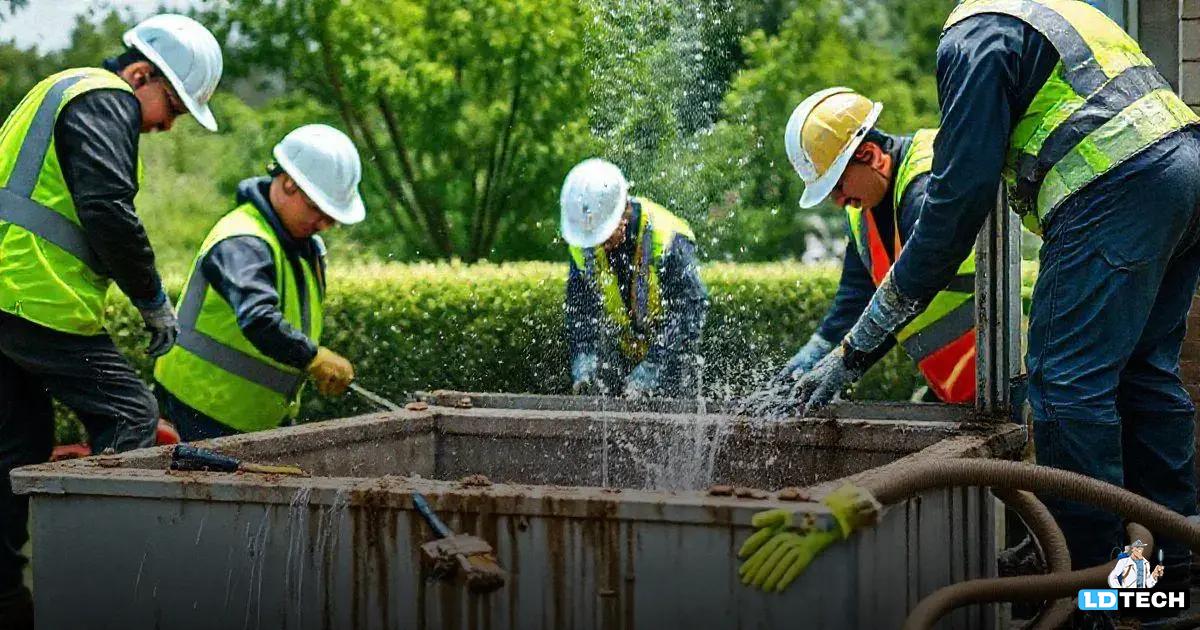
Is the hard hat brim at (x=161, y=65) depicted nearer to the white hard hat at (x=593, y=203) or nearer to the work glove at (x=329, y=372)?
the work glove at (x=329, y=372)

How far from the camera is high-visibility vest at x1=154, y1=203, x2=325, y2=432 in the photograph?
516cm

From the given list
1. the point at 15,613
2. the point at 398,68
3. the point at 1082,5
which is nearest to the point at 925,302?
the point at 1082,5

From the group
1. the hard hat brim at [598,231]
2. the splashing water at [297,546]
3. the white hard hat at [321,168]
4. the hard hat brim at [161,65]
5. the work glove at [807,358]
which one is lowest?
the splashing water at [297,546]

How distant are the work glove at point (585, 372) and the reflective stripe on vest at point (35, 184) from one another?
209 centimetres

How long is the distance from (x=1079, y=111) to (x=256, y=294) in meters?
2.76

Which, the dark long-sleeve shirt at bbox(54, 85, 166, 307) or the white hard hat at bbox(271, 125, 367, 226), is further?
the white hard hat at bbox(271, 125, 367, 226)

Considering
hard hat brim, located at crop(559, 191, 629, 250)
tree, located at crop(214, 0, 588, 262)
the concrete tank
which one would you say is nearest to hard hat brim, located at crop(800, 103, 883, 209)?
hard hat brim, located at crop(559, 191, 629, 250)

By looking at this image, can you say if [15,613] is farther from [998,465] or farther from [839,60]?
[839,60]

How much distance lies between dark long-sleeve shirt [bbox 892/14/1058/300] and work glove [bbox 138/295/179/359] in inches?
105

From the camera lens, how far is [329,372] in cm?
522

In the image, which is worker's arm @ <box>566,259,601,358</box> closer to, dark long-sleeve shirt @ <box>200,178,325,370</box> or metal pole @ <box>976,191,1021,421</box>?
dark long-sleeve shirt @ <box>200,178,325,370</box>

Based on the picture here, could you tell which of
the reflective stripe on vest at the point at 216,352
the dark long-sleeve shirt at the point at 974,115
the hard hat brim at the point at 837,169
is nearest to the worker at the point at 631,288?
the hard hat brim at the point at 837,169

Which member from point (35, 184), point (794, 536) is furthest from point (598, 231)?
point (794, 536)

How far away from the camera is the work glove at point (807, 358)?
4867 millimetres
